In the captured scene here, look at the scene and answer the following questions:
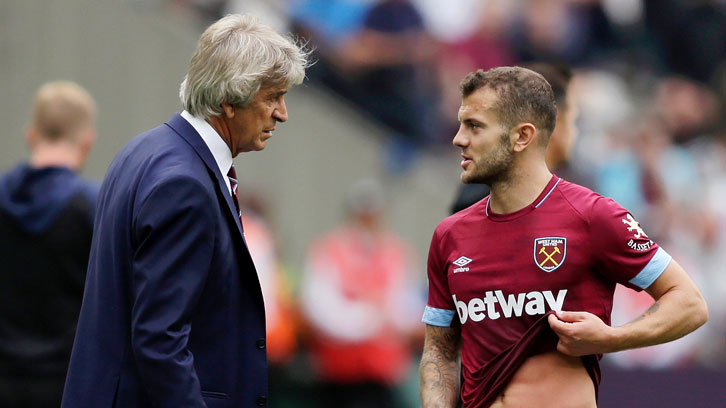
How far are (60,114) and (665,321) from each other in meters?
3.14

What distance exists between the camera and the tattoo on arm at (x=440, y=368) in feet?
12.8

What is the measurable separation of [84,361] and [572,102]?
2.44 m

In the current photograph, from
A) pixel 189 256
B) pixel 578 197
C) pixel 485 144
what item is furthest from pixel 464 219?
pixel 189 256

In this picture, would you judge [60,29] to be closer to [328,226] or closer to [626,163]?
[328,226]

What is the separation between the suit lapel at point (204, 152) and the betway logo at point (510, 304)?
84 centimetres

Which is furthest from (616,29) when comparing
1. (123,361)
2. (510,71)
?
(123,361)

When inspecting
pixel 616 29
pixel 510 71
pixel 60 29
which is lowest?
pixel 510 71

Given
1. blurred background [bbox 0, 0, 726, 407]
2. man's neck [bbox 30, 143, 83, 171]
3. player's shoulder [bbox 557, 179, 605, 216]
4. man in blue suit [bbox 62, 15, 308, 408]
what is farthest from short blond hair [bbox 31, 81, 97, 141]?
blurred background [bbox 0, 0, 726, 407]

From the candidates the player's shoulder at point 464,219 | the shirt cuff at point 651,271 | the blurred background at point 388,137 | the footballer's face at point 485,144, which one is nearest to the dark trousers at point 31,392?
the player's shoulder at point 464,219

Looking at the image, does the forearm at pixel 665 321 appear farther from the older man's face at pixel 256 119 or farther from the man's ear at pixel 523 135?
the older man's face at pixel 256 119

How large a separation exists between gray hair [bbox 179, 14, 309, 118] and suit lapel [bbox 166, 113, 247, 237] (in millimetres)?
72

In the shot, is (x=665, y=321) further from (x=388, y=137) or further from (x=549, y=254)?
(x=388, y=137)

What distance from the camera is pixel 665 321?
3.60 m

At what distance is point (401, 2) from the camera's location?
415 inches
